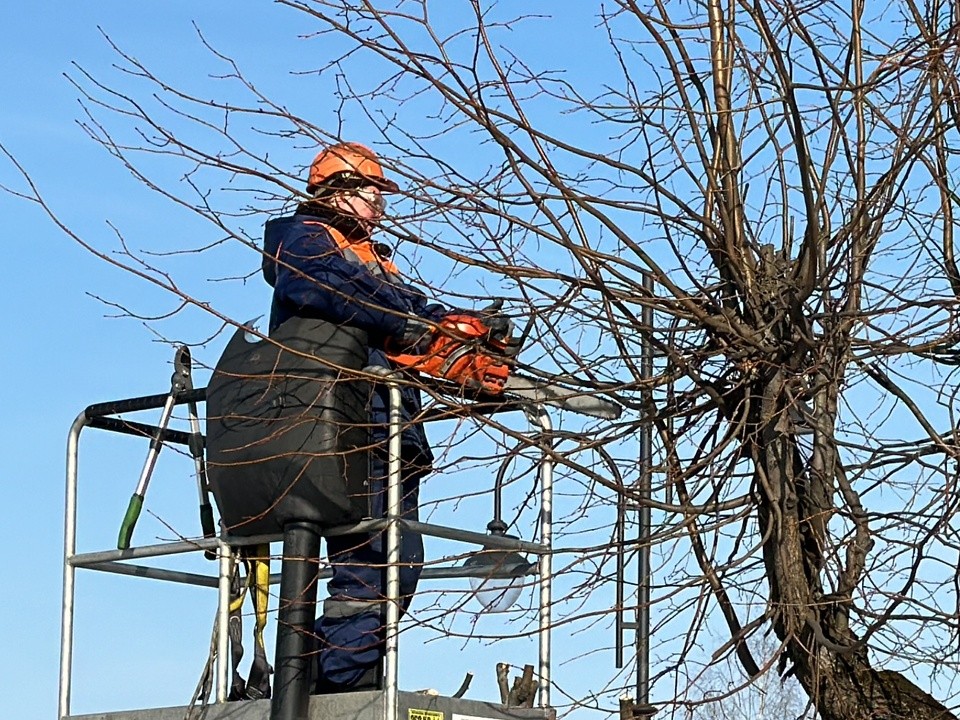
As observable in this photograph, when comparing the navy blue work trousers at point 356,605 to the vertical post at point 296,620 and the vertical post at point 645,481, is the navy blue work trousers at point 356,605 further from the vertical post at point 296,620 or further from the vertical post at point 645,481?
the vertical post at point 645,481

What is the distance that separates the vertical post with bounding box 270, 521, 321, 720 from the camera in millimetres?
5535

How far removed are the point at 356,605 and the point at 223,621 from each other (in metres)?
0.51

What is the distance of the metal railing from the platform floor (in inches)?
2.3

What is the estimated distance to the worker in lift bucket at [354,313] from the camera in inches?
224

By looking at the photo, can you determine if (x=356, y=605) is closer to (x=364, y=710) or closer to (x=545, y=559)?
(x=364, y=710)

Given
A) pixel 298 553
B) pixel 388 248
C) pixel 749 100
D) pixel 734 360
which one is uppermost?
pixel 749 100

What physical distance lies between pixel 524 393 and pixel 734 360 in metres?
1.06

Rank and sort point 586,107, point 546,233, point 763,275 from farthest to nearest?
point 586,107 → point 763,275 → point 546,233

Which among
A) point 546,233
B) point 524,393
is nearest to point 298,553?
point 524,393

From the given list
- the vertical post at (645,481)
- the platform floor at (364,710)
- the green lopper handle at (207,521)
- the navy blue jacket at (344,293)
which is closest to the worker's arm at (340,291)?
the navy blue jacket at (344,293)

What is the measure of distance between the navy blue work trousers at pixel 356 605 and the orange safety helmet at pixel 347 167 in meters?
1.01

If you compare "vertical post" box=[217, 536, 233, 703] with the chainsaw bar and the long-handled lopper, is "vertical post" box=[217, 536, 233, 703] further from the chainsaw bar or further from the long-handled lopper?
the chainsaw bar

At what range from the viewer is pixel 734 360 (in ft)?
17.7

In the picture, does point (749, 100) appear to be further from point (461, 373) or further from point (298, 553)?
point (298, 553)
